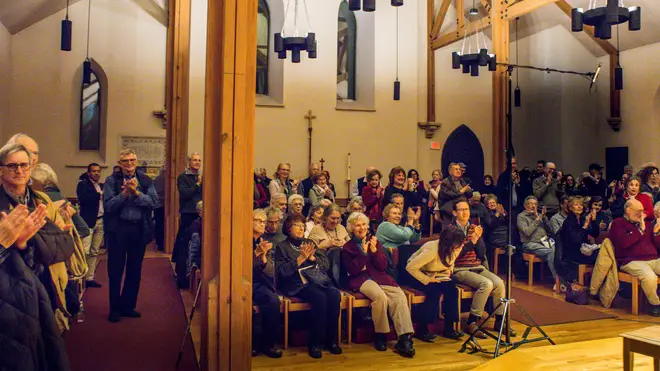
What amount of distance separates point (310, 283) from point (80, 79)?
6.45m

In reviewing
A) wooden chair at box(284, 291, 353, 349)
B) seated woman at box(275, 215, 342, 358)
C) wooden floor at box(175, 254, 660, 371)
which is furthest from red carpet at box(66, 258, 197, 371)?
seated woman at box(275, 215, 342, 358)

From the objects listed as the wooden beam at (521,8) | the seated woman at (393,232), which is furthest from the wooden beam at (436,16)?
the seated woman at (393,232)

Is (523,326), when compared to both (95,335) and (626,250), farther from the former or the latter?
(95,335)

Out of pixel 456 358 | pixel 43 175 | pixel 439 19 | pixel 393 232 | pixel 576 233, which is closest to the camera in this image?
pixel 43 175

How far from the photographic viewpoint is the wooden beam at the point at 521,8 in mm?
8617

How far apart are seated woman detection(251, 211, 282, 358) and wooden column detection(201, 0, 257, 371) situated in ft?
1.66

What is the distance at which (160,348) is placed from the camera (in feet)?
13.3

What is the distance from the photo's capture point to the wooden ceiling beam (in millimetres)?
10711

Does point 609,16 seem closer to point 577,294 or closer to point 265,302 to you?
point 577,294

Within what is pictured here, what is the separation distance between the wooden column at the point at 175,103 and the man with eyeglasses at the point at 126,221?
3.48 metres

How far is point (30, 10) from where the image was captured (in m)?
8.00

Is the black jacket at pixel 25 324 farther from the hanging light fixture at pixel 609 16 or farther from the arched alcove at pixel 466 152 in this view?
the arched alcove at pixel 466 152

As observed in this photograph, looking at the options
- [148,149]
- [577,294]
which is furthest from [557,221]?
[148,149]

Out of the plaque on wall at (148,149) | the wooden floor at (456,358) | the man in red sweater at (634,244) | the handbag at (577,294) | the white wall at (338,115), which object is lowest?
the wooden floor at (456,358)
